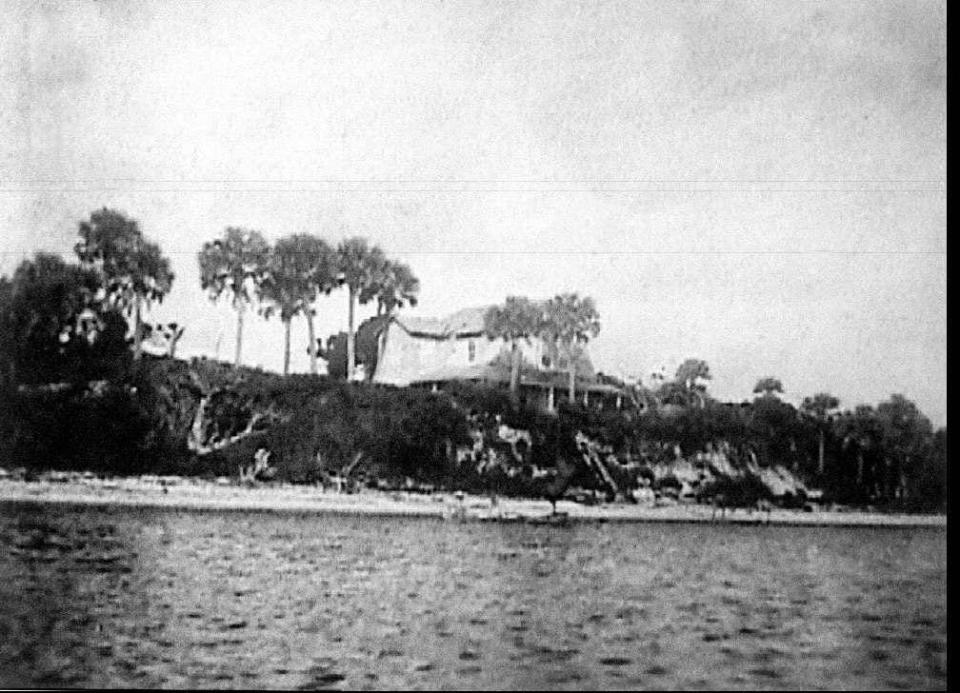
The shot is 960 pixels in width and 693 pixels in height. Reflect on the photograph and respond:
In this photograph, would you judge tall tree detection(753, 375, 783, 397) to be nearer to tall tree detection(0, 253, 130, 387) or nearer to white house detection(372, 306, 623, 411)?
white house detection(372, 306, 623, 411)

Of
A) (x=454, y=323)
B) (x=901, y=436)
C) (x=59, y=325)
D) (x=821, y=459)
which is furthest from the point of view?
(x=59, y=325)

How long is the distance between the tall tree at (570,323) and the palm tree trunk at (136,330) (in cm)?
123

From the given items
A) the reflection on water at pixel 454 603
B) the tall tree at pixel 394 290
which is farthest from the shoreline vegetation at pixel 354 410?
the reflection on water at pixel 454 603

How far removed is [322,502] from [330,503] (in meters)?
0.02

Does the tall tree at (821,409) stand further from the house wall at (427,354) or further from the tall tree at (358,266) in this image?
the tall tree at (358,266)

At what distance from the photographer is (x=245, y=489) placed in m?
4.15

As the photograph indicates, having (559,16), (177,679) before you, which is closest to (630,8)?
(559,16)

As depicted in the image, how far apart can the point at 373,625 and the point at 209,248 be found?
1205mm

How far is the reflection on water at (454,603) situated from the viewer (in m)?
3.70

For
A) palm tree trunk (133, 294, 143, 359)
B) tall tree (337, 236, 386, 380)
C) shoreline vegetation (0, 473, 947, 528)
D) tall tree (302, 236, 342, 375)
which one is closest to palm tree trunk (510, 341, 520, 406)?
shoreline vegetation (0, 473, 947, 528)

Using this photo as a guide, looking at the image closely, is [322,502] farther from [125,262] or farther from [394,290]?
[125,262]

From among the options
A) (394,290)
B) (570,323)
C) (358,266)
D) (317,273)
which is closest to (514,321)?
(570,323)

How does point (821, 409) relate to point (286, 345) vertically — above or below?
below

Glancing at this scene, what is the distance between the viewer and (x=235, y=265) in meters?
4.10
